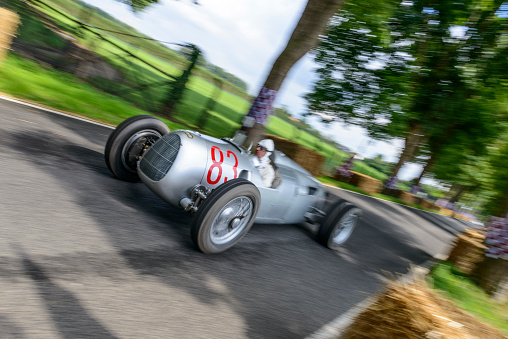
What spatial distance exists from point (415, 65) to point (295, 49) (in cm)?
749

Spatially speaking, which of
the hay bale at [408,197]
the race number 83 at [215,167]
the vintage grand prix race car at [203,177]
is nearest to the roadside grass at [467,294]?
the vintage grand prix race car at [203,177]

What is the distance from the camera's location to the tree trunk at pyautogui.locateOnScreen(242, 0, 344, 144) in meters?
9.70

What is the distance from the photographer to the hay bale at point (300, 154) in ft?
48.9

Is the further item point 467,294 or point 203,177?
point 467,294

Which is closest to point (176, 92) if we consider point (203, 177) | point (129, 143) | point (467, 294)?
point (129, 143)

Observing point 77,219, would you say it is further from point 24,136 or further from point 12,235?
point 24,136

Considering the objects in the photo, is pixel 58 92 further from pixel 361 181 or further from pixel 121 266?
pixel 361 181

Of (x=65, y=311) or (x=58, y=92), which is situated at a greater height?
(x=58, y=92)

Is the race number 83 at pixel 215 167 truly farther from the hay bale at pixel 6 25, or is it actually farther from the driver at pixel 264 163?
the hay bale at pixel 6 25

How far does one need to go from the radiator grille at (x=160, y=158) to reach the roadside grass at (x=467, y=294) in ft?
13.4

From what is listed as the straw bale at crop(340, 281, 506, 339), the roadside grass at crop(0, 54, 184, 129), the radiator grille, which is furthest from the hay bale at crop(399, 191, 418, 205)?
the straw bale at crop(340, 281, 506, 339)

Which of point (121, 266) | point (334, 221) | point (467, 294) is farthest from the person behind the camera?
point (467, 294)

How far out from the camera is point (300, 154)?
1497cm

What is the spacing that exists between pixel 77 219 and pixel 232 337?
191 cm
